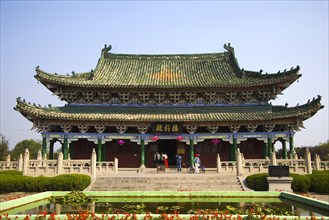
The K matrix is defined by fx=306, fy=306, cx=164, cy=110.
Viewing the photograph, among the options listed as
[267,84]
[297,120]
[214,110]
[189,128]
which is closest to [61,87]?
[189,128]

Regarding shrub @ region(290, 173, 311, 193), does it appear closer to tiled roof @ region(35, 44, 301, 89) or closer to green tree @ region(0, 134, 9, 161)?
tiled roof @ region(35, 44, 301, 89)

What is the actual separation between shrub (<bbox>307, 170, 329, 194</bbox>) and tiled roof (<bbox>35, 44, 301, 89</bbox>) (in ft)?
35.2

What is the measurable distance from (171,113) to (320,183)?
13.6 m

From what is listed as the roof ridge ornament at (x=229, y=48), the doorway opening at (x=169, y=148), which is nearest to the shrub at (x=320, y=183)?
the doorway opening at (x=169, y=148)

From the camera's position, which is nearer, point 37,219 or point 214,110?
point 37,219

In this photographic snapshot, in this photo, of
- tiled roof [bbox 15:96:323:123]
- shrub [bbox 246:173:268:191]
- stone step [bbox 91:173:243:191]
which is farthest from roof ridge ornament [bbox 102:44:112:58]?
shrub [bbox 246:173:268:191]

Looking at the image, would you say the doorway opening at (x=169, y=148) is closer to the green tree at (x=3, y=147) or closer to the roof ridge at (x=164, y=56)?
the roof ridge at (x=164, y=56)

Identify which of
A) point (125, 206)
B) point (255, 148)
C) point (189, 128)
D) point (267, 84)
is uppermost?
point (267, 84)

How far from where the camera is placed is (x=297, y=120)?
24.5 meters

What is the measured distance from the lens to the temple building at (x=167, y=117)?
2512 cm

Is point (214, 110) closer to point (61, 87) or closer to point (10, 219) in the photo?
point (61, 87)

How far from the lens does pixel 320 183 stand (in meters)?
16.2

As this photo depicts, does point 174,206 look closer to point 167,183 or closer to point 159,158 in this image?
point 167,183

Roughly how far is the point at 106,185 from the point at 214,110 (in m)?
12.4
